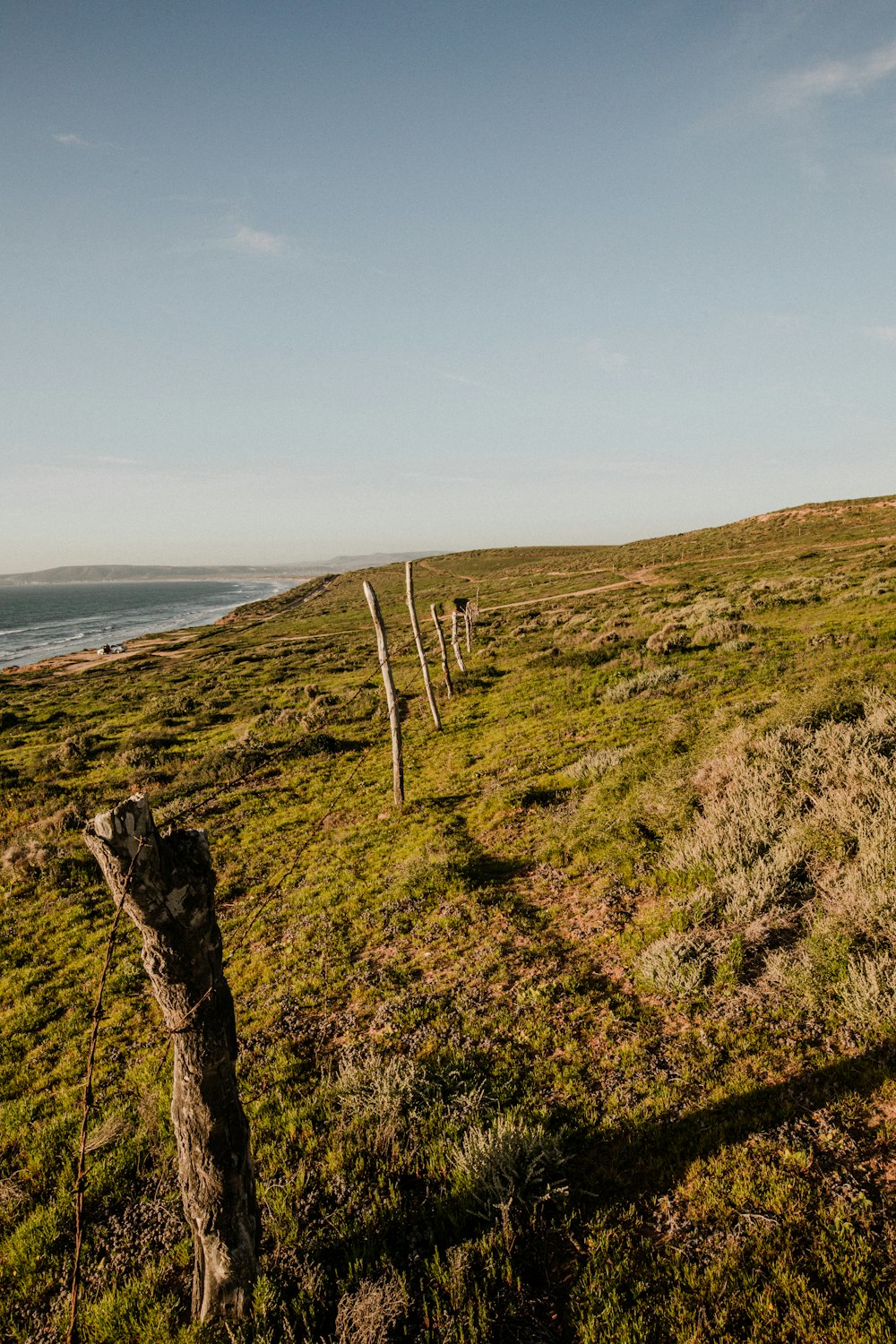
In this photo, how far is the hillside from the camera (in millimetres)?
4184

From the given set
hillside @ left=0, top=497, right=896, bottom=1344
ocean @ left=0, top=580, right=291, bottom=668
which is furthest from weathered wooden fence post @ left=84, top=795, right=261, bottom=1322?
ocean @ left=0, top=580, right=291, bottom=668

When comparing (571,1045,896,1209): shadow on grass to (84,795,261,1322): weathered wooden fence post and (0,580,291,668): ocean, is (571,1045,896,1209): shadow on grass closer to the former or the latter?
(84,795,261,1322): weathered wooden fence post

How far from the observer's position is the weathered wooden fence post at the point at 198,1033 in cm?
347

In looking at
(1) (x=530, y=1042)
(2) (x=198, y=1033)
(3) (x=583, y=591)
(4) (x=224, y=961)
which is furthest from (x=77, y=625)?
(2) (x=198, y=1033)

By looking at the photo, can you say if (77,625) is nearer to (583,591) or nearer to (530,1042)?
(583,591)

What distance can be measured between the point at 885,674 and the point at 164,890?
49.6ft

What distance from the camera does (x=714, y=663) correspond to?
64.1ft

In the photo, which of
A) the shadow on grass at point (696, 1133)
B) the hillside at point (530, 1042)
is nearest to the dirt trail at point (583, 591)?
the hillside at point (530, 1042)

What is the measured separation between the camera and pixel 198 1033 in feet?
13.0

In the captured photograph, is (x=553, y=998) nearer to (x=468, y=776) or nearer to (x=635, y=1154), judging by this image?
(x=635, y=1154)

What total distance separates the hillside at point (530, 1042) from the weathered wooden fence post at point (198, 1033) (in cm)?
41

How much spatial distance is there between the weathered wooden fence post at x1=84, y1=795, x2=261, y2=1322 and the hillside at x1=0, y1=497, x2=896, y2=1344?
41 centimetres

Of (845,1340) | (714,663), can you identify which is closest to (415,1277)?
(845,1340)

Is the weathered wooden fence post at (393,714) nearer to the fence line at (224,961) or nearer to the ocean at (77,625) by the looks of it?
the fence line at (224,961)
